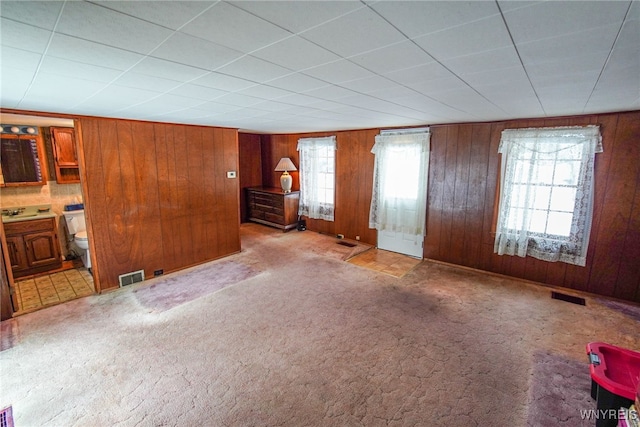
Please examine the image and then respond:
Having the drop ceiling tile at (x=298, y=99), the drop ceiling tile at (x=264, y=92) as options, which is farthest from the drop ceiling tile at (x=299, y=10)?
the drop ceiling tile at (x=298, y=99)

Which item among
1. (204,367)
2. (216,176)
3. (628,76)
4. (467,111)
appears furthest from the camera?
(216,176)

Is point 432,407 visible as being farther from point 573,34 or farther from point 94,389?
point 94,389

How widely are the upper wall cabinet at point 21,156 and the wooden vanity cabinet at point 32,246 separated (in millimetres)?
644

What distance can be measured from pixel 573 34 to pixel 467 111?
1995 millimetres

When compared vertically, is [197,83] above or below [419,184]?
above

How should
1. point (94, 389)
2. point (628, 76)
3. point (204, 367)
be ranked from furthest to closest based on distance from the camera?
point (204, 367) → point (94, 389) → point (628, 76)

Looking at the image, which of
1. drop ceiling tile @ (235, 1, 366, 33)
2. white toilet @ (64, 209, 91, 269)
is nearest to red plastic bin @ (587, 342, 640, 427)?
drop ceiling tile @ (235, 1, 366, 33)

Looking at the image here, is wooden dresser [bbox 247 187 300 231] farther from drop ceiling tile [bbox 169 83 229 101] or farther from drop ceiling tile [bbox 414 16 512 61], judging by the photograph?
drop ceiling tile [bbox 414 16 512 61]

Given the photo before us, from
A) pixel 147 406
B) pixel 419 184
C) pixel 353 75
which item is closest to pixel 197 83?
pixel 353 75

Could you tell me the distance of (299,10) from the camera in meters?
1.04

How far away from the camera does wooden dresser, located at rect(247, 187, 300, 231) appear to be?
20.9ft

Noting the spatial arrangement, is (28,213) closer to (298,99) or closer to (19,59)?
(19,59)

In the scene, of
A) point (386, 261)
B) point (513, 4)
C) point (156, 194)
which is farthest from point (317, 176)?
point (513, 4)

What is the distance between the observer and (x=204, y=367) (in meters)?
2.30
